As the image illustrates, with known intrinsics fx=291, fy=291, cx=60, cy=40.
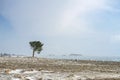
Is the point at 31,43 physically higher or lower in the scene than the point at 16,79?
higher

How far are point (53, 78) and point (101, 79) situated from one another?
4.60 meters

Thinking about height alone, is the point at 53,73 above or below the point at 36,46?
below

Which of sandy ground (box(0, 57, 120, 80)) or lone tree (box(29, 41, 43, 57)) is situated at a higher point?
lone tree (box(29, 41, 43, 57))

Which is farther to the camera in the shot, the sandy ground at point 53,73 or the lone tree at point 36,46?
the lone tree at point 36,46

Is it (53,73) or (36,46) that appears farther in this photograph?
(36,46)

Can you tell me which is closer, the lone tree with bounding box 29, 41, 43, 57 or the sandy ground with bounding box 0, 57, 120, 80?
the sandy ground with bounding box 0, 57, 120, 80

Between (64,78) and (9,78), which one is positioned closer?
(9,78)

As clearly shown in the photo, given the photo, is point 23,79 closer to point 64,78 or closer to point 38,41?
point 64,78

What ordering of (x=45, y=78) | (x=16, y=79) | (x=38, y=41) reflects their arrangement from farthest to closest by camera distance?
(x=38, y=41)
(x=45, y=78)
(x=16, y=79)

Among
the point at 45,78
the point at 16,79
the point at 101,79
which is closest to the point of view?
the point at 16,79

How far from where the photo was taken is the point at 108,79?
26688 millimetres

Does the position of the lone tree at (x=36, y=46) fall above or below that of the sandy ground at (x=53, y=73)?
above

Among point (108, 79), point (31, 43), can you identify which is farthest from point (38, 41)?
point (108, 79)

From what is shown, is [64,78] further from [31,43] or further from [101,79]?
[31,43]
